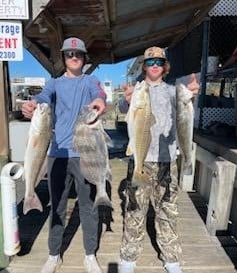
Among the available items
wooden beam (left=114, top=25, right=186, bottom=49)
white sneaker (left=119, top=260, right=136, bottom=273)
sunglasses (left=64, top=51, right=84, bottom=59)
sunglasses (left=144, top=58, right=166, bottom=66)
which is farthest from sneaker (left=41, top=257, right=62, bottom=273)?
wooden beam (left=114, top=25, right=186, bottom=49)

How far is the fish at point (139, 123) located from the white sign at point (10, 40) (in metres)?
1.45

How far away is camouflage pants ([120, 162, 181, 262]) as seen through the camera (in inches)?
152

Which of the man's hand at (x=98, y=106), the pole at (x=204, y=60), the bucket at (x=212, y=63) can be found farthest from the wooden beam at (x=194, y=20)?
the man's hand at (x=98, y=106)

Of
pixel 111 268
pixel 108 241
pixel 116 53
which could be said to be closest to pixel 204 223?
pixel 108 241

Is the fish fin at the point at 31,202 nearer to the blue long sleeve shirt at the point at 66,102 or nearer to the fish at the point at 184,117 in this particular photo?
the blue long sleeve shirt at the point at 66,102

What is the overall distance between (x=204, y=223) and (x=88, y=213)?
220cm

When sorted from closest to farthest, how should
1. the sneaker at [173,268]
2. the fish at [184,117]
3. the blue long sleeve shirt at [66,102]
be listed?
the fish at [184,117] < the blue long sleeve shirt at [66,102] < the sneaker at [173,268]

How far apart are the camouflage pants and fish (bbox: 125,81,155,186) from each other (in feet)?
1.30

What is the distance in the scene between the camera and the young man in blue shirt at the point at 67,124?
378 centimetres

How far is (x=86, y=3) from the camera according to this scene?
6.72 m

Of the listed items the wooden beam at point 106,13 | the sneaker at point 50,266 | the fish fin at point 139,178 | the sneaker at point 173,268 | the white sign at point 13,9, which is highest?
the wooden beam at point 106,13

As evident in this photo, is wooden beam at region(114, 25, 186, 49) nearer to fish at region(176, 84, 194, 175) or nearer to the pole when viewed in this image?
the pole

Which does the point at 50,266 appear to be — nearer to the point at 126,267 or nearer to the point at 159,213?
the point at 126,267

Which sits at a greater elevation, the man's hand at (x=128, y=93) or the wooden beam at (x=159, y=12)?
the wooden beam at (x=159, y=12)
